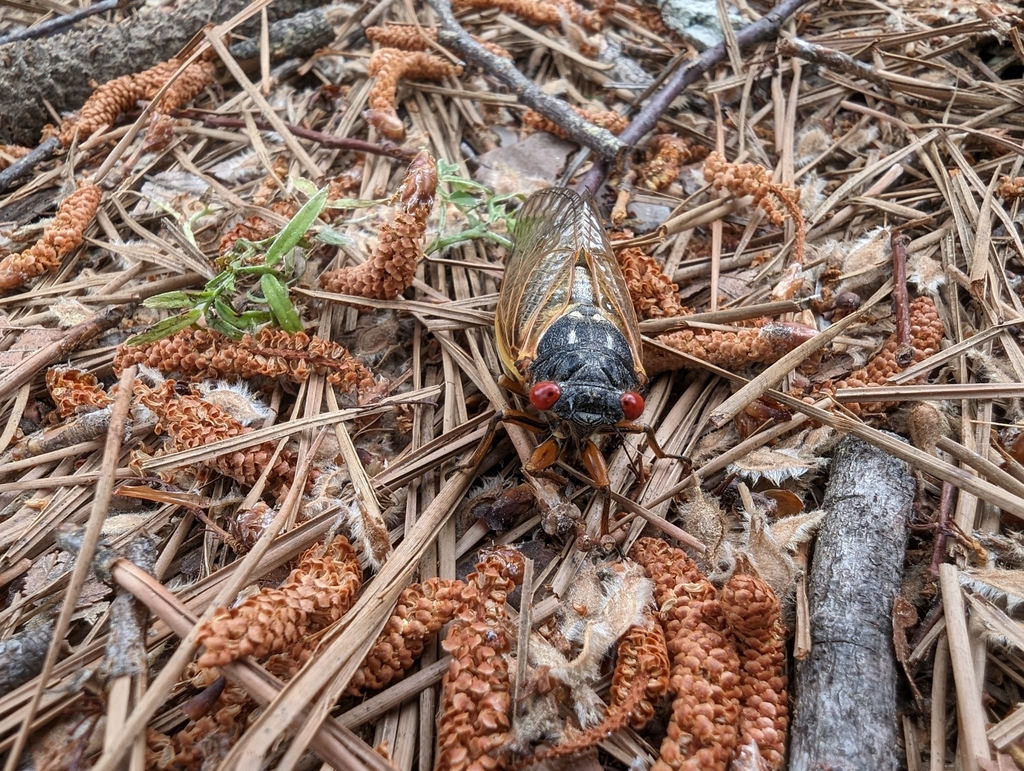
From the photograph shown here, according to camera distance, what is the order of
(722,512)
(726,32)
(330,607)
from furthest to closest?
(726,32)
(722,512)
(330,607)

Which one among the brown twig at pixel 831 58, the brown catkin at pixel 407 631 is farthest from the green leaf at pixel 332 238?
the brown twig at pixel 831 58

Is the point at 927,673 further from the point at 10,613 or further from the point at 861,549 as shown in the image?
the point at 10,613

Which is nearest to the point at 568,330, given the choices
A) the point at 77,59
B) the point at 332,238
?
the point at 332,238

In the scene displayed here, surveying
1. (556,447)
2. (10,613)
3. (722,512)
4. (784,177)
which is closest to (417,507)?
(556,447)

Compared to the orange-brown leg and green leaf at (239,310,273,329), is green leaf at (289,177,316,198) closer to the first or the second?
green leaf at (239,310,273,329)

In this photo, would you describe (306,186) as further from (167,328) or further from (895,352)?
(895,352)

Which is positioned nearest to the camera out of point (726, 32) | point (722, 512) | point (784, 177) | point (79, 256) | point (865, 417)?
point (722, 512)

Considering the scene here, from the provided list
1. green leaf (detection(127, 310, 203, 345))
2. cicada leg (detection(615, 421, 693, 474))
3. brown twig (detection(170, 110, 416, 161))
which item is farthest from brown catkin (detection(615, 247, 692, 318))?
green leaf (detection(127, 310, 203, 345))
